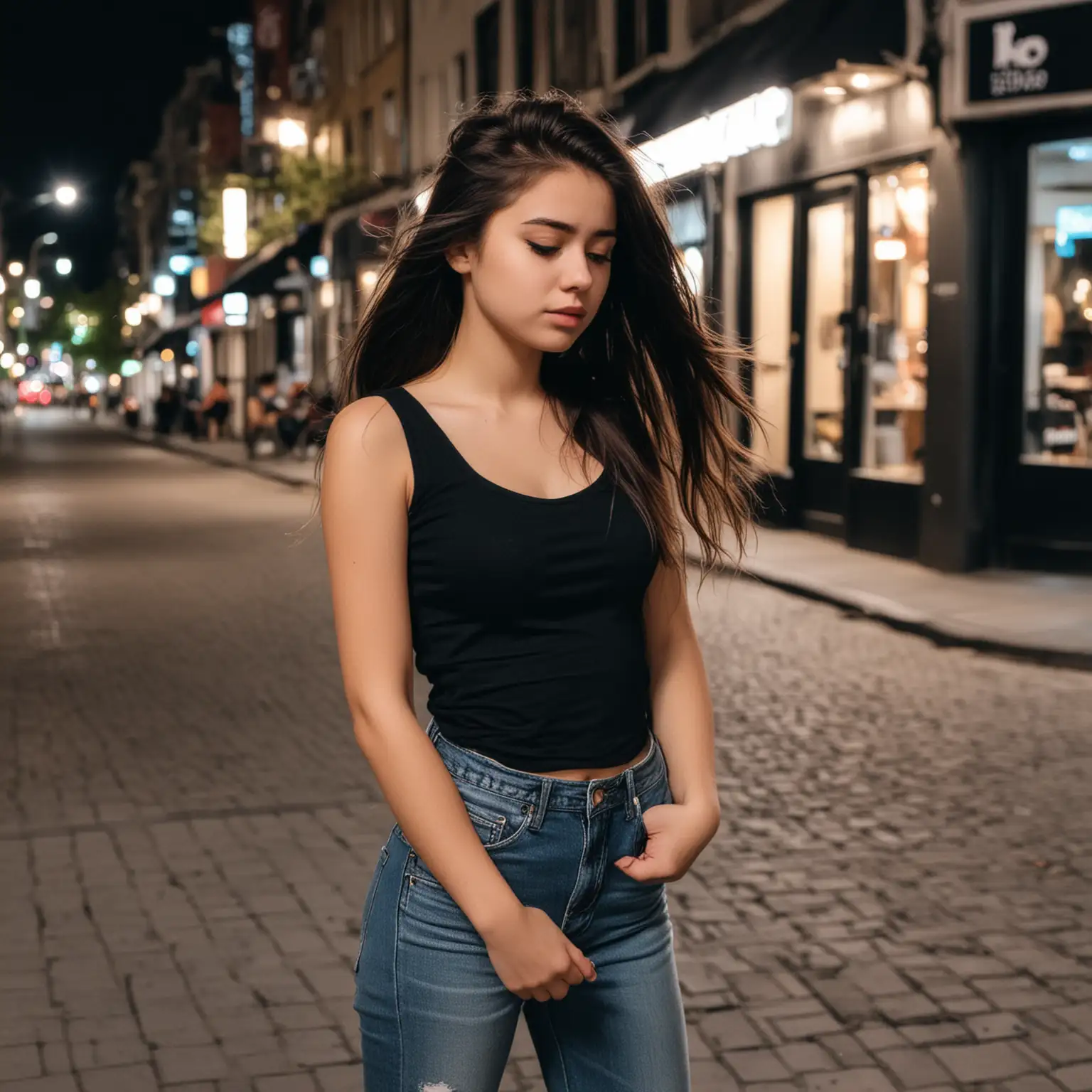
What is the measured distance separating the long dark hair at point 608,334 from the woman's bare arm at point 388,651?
28cm

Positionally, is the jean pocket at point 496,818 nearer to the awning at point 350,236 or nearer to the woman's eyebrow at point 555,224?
the woman's eyebrow at point 555,224

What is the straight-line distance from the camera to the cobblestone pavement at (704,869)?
4.12 metres

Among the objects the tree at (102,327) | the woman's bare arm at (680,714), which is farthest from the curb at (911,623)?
the tree at (102,327)

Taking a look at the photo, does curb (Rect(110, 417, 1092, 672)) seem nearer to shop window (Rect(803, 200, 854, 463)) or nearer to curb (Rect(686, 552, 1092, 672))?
curb (Rect(686, 552, 1092, 672))

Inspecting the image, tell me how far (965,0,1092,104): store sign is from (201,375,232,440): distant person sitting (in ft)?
114

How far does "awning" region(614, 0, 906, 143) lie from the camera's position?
13.7m

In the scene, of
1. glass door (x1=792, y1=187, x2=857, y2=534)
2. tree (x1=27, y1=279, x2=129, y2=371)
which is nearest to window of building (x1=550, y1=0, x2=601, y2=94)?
glass door (x1=792, y1=187, x2=857, y2=534)

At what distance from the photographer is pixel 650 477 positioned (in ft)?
7.52

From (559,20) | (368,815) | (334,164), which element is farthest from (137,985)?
(334,164)

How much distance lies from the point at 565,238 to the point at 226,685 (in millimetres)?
7351

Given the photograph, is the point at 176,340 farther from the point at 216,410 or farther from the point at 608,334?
the point at 608,334

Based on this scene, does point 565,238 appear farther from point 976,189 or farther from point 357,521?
point 976,189

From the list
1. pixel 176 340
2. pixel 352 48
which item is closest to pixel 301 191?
pixel 352 48

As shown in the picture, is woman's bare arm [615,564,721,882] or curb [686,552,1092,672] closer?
woman's bare arm [615,564,721,882]
